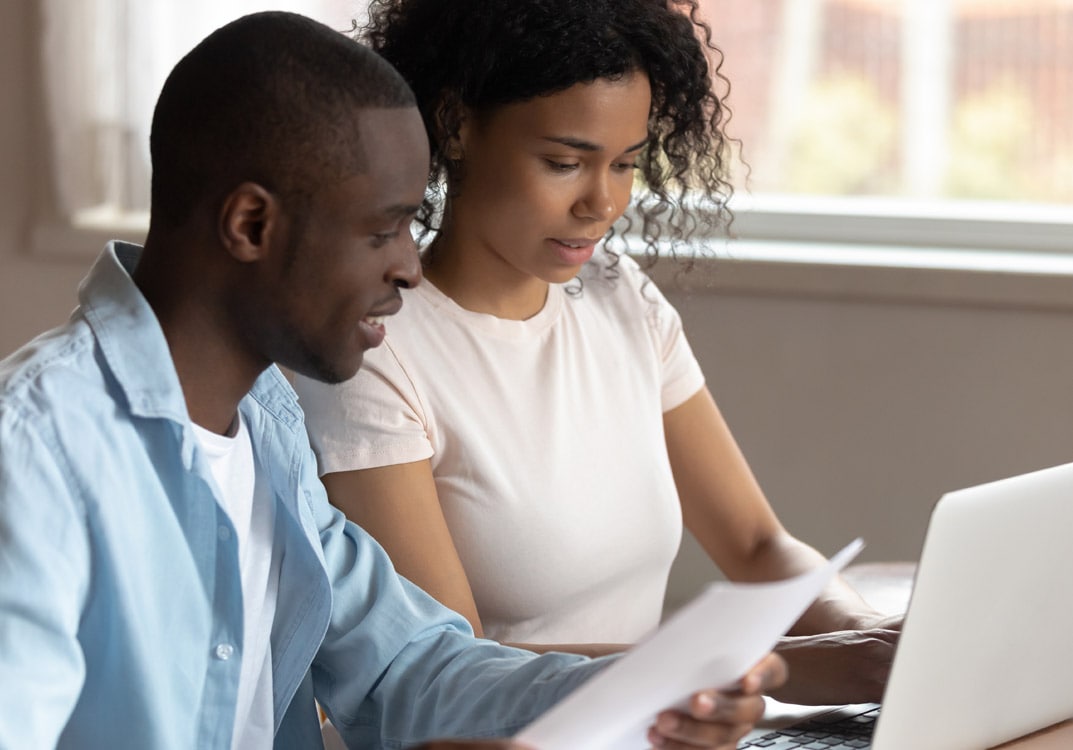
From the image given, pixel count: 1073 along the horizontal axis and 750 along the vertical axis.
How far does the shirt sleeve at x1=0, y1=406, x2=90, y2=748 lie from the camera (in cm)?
82

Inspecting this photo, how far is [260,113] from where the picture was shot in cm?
94

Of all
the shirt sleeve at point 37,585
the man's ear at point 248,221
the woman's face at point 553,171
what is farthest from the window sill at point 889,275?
the shirt sleeve at point 37,585

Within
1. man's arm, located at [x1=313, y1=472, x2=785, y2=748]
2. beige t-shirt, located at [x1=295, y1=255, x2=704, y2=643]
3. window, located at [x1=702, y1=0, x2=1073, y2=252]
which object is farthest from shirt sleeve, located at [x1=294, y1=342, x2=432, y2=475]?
window, located at [x1=702, y1=0, x2=1073, y2=252]

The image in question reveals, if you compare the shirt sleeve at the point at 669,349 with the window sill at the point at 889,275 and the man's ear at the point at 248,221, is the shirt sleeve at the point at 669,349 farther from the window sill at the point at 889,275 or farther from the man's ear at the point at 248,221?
the man's ear at the point at 248,221

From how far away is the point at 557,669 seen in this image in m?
1.07

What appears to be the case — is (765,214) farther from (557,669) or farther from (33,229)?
(557,669)

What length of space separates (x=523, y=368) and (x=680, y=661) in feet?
2.50

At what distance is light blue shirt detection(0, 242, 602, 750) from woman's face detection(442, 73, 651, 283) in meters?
0.41

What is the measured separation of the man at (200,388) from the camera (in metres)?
0.86

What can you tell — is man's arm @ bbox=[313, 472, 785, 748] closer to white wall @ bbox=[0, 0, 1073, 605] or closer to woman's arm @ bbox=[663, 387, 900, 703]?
woman's arm @ bbox=[663, 387, 900, 703]

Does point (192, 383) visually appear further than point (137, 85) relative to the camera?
No

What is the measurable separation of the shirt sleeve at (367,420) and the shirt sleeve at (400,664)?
15 centimetres

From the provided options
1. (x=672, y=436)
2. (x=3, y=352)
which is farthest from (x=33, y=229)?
(x=672, y=436)

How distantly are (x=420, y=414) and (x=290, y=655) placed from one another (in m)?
0.36
